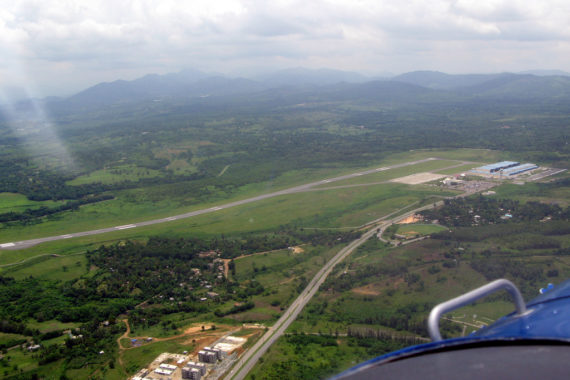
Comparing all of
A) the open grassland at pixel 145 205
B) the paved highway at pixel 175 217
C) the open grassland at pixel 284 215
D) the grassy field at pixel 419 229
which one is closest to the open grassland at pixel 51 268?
the open grassland at pixel 284 215

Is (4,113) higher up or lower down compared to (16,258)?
higher up

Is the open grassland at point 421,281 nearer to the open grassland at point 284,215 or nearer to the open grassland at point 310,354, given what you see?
the open grassland at point 310,354

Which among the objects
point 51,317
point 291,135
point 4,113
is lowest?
point 51,317

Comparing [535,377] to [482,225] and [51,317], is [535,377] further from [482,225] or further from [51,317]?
[482,225]

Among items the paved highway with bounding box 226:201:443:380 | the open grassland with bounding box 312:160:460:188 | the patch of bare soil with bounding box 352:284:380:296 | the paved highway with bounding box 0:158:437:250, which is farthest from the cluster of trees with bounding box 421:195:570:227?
the paved highway with bounding box 0:158:437:250

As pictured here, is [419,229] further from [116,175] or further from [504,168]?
[116,175]

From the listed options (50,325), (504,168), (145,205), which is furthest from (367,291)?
(504,168)

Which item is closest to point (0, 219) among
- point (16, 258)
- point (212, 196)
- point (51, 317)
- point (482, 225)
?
point (16, 258)
